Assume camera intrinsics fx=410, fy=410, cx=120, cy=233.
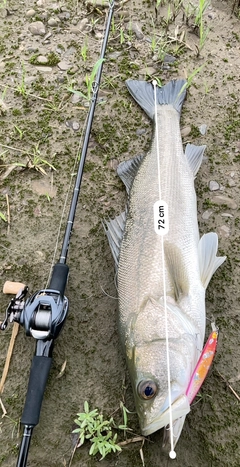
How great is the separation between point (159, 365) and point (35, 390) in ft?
2.71

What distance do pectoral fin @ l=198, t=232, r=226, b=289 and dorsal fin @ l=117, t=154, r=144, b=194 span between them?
881mm

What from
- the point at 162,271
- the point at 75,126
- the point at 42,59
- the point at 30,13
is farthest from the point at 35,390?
the point at 30,13

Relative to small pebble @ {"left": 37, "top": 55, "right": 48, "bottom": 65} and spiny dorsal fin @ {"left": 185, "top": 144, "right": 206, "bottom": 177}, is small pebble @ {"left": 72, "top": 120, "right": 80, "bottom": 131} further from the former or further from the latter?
spiny dorsal fin @ {"left": 185, "top": 144, "right": 206, "bottom": 177}

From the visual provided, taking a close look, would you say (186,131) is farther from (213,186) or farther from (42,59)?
(42,59)

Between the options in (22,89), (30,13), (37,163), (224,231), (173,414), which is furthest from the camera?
(30,13)

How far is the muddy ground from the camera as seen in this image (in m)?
2.99

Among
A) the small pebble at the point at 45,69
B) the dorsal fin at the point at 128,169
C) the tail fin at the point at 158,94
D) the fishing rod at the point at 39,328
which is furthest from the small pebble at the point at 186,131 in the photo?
the fishing rod at the point at 39,328

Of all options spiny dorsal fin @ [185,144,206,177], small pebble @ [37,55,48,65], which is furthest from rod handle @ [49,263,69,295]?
small pebble @ [37,55,48,65]

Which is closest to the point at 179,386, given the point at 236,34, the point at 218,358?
the point at 218,358

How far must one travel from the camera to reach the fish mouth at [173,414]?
2.56 m

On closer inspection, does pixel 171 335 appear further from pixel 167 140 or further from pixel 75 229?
pixel 167 140

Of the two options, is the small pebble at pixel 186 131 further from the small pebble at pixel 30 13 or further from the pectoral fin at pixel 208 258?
the small pebble at pixel 30 13

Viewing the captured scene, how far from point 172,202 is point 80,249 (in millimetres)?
909

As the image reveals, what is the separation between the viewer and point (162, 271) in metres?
3.09
